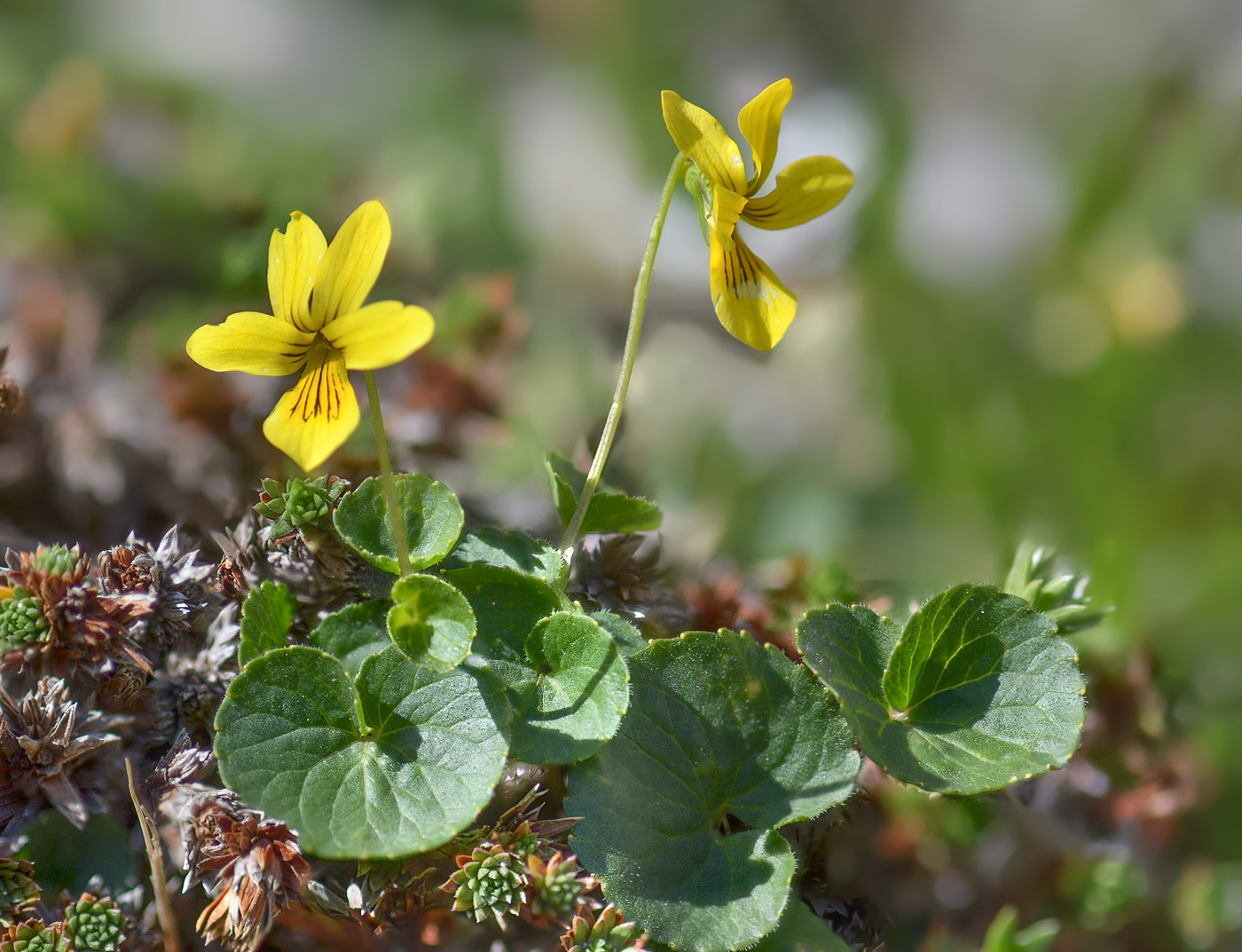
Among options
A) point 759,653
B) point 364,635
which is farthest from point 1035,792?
Result: point 364,635

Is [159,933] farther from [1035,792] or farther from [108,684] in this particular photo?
[1035,792]

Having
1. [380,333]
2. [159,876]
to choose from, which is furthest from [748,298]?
[159,876]

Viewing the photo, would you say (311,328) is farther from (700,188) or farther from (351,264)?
(700,188)

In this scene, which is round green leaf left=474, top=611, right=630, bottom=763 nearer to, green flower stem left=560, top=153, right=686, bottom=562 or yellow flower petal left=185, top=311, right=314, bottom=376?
green flower stem left=560, top=153, right=686, bottom=562

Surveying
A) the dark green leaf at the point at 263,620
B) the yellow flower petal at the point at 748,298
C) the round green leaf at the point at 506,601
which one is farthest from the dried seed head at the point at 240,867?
the yellow flower petal at the point at 748,298

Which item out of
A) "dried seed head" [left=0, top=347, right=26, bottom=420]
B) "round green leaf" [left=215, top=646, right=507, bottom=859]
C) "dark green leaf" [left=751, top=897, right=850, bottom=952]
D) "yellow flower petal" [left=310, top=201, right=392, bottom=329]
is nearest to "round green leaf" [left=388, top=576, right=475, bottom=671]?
"round green leaf" [left=215, top=646, right=507, bottom=859]

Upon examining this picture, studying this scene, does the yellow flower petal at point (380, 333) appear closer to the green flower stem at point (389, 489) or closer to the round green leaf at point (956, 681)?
the green flower stem at point (389, 489)
